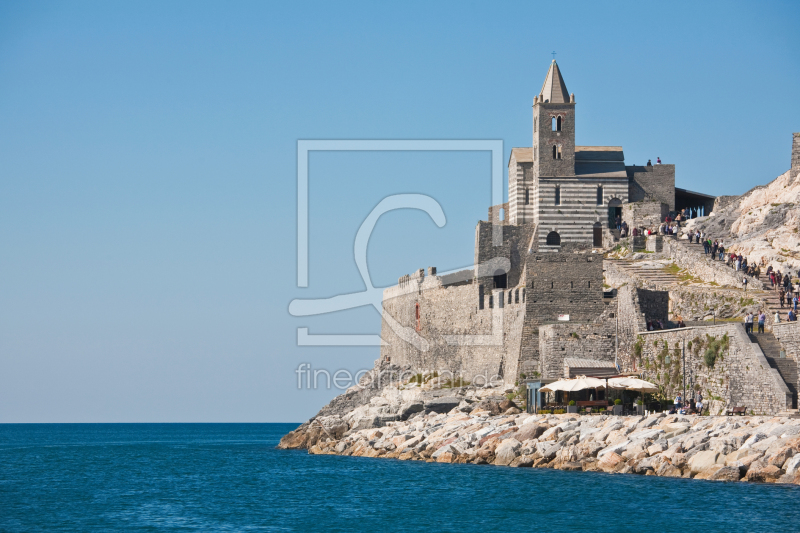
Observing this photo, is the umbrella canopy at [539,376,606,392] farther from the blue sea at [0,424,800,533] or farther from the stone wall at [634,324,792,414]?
the blue sea at [0,424,800,533]

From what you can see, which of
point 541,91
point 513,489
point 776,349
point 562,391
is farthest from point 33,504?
point 541,91

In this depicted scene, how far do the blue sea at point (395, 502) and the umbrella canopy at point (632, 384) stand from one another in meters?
3.75

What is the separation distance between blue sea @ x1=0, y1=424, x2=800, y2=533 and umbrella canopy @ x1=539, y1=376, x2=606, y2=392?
328 cm

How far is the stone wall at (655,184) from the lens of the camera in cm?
5228

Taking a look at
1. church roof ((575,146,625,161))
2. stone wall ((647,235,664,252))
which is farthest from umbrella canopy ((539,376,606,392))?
church roof ((575,146,625,161))

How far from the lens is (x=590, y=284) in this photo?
38500 millimetres

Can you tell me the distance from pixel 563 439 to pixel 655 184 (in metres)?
24.8

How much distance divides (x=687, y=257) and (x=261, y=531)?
82.9 feet

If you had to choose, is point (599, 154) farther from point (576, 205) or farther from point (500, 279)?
A: point (500, 279)

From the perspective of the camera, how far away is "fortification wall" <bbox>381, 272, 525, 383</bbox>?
136 feet

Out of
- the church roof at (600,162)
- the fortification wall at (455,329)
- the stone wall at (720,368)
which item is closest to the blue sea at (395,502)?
the stone wall at (720,368)

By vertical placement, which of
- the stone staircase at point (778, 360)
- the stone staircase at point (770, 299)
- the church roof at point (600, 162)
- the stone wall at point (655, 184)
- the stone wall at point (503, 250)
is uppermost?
the church roof at point (600, 162)

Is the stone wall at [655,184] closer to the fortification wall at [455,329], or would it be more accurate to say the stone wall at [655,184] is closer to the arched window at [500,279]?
the arched window at [500,279]

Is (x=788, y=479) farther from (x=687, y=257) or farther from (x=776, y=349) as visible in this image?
(x=687, y=257)
